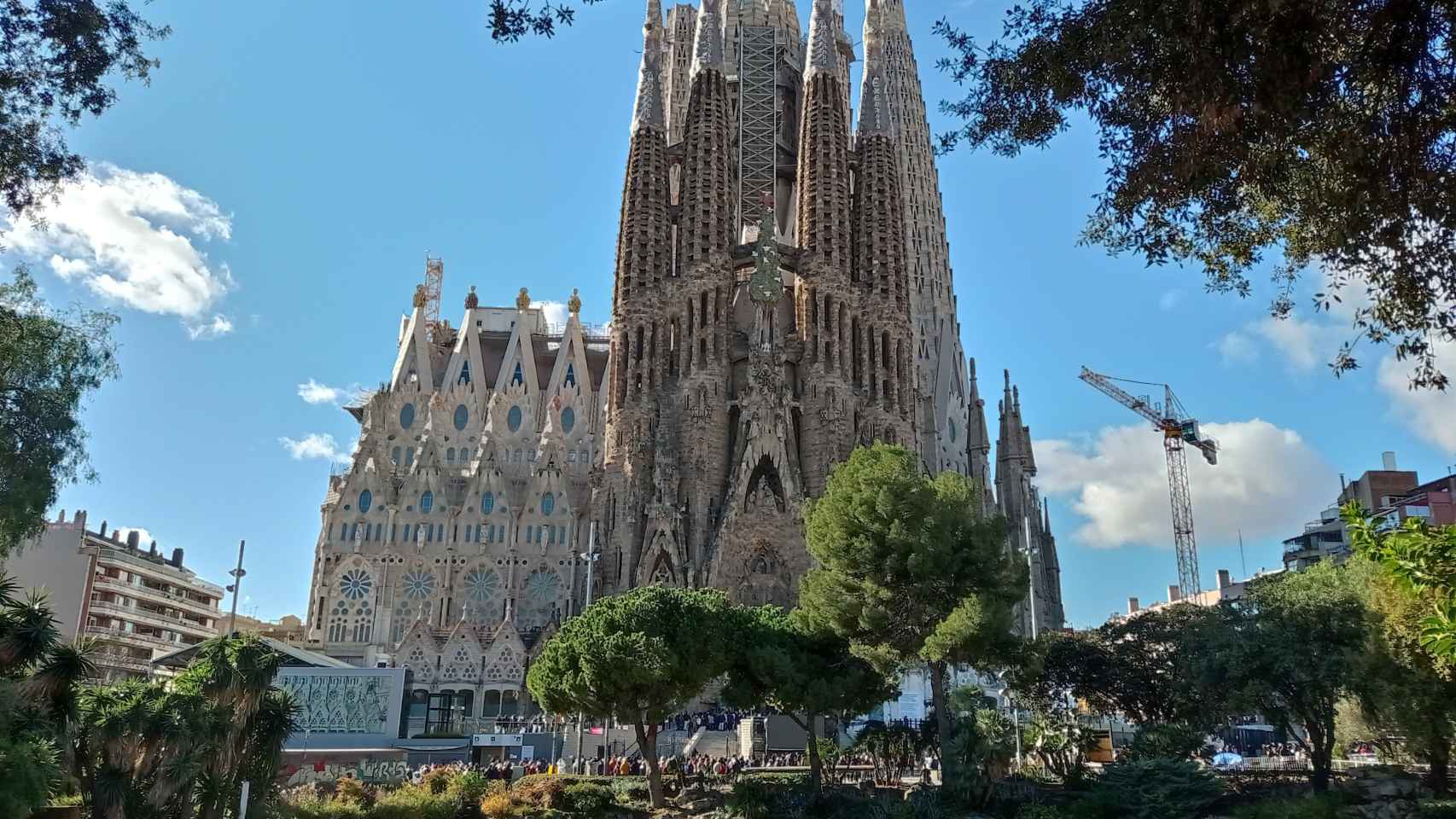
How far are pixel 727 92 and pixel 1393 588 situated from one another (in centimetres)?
4886

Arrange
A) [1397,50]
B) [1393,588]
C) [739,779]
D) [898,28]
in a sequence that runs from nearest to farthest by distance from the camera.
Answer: [1397,50] → [1393,588] → [739,779] → [898,28]

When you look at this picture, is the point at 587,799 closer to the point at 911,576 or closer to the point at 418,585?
the point at 911,576

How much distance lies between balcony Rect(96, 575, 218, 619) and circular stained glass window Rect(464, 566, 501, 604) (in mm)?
19861

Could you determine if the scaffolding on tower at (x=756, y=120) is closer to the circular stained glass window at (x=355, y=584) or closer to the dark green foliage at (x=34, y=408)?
the circular stained glass window at (x=355, y=584)

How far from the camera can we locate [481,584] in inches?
2269

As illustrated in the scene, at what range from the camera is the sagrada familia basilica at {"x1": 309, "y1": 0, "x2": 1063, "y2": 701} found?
5119 centimetres

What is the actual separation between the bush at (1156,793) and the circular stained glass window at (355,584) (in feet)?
148

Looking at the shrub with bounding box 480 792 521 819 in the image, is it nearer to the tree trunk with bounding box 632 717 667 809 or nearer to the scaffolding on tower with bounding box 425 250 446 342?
the tree trunk with bounding box 632 717 667 809

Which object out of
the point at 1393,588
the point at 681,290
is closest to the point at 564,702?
the point at 1393,588

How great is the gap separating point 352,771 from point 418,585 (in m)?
32.8

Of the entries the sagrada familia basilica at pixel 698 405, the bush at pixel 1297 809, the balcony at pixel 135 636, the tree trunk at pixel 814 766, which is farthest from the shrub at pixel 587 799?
the balcony at pixel 135 636

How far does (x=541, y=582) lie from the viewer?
189 feet

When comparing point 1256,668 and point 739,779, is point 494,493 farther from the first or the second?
point 1256,668

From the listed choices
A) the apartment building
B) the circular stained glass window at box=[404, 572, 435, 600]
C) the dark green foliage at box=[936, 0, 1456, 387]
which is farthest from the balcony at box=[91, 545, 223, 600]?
the dark green foliage at box=[936, 0, 1456, 387]
